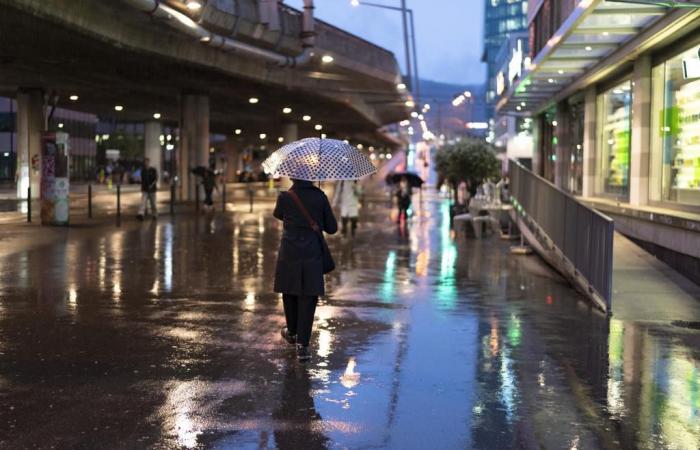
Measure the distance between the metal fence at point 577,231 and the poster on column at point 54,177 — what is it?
11679 millimetres

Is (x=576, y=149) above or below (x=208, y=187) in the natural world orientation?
above

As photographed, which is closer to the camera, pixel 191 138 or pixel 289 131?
pixel 191 138

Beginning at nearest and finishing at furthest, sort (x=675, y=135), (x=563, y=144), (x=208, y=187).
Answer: (x=675, y=135), (x=563, y=144), (x=208, y=187)

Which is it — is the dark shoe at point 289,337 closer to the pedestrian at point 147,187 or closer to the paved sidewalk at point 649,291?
the paved sidewalk at point 649,291

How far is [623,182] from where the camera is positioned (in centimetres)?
2006

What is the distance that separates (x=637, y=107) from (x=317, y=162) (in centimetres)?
1156

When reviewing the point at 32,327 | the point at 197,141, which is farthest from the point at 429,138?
the point at 32,327

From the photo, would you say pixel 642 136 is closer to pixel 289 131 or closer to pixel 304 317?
pixel 304 317

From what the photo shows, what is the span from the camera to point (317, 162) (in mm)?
7965

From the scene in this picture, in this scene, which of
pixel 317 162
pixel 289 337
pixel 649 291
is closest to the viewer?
pixel 317 162

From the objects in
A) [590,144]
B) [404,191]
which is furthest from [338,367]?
[404,191]

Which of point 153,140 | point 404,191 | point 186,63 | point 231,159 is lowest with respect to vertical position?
point 404,191

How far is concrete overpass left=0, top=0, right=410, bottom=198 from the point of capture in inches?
898

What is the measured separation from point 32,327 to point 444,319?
14.6 feet
